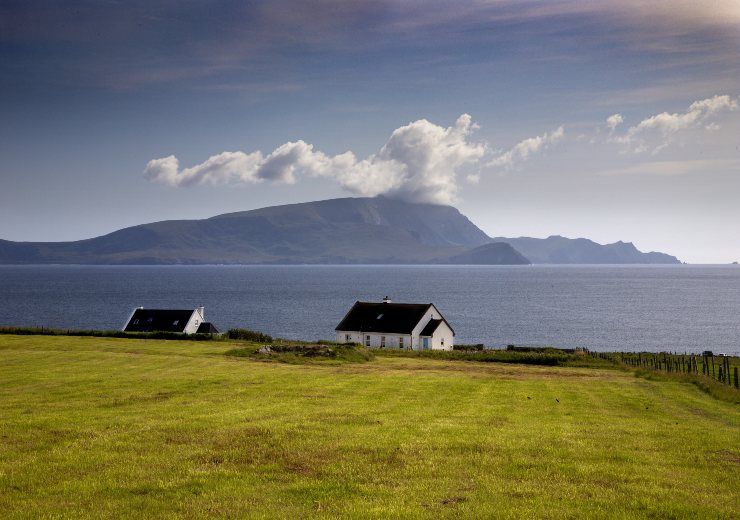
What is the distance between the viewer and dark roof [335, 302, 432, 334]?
87.1 m

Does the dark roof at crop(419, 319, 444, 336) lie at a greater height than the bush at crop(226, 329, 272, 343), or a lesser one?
greater

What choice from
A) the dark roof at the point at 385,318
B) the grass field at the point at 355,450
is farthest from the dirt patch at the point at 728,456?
the dark roof at the point at 385,318

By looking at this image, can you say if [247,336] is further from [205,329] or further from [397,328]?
[397,328]

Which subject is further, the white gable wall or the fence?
the white gable wall

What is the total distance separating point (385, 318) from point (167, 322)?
33568 mm

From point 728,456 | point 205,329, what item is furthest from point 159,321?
point 728,456

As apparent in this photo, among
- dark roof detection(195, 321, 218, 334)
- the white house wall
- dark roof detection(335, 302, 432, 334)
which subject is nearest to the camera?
the white house wall

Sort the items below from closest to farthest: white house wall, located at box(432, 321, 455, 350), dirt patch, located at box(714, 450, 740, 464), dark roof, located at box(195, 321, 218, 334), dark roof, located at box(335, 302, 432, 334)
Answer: dirt patch, located at box(714, 450, 740, 464)
white house wall, located at box(432, 321, 455, 350)
dark roof, located at box(335, 302, 432, 334)
dark roof, located at box(195, 321, 218, 334)

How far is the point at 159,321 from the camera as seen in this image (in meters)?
96.6

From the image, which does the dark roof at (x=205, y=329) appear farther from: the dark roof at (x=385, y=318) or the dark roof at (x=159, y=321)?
the dark roof at (x=385, y=318)

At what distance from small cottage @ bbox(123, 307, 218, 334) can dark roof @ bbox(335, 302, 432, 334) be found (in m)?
23.3

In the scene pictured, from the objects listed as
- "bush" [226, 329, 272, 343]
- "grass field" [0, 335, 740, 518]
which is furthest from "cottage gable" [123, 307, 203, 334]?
"grass field" [0, 335, 740, 518]

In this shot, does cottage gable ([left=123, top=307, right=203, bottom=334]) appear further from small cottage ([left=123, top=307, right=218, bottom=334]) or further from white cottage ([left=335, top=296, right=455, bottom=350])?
white cottage ([left=335, top=296, right=455, bottom=350])

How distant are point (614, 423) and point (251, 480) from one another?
17.2 metres
